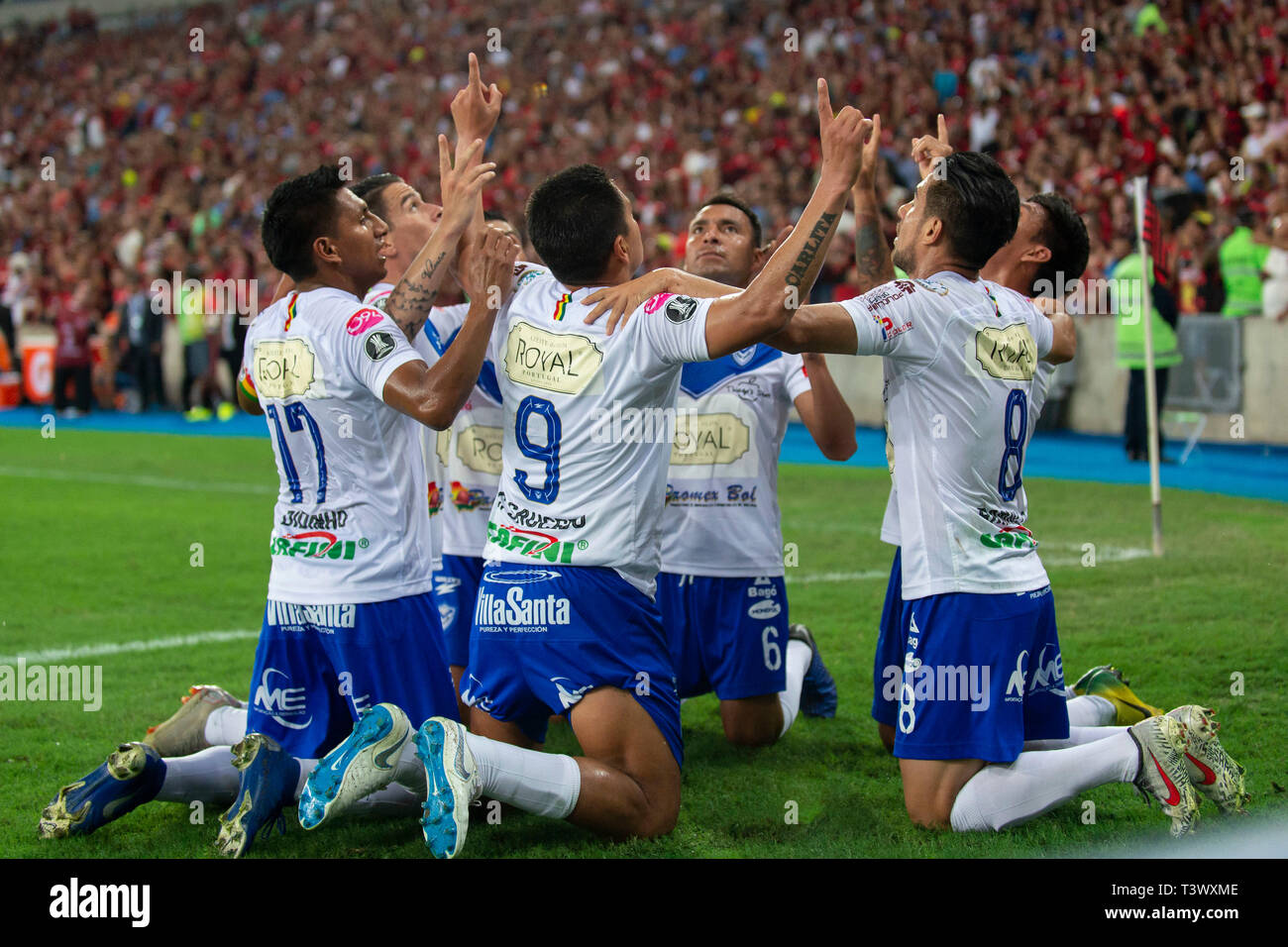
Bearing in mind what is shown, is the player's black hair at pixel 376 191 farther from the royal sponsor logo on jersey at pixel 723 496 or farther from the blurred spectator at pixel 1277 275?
the blurred spectator at pixel 1277 275

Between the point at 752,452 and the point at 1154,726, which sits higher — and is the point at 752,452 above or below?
above

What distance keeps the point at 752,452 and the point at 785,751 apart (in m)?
1.31

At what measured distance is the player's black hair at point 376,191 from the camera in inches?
210

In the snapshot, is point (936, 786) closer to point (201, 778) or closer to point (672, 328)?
point (672, 328)

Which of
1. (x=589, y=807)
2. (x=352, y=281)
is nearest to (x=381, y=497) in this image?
(x=352, y=281)

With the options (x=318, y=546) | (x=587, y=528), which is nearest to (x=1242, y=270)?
(x=587, y=528)

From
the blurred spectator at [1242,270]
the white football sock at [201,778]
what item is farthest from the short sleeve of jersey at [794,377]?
the blurred spectator at [1242,270]

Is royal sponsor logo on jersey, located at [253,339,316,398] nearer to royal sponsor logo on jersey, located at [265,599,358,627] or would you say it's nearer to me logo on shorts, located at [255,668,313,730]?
royal sponsor logo on jersey, located at [265,599,358,627]

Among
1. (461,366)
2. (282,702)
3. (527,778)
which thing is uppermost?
(461,366)

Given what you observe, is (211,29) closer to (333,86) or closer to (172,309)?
(333,86)

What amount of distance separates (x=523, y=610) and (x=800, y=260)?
1405mm

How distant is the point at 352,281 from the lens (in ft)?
15.2

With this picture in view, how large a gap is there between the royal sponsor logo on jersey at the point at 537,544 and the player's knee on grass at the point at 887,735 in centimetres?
182

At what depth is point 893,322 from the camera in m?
4.12
